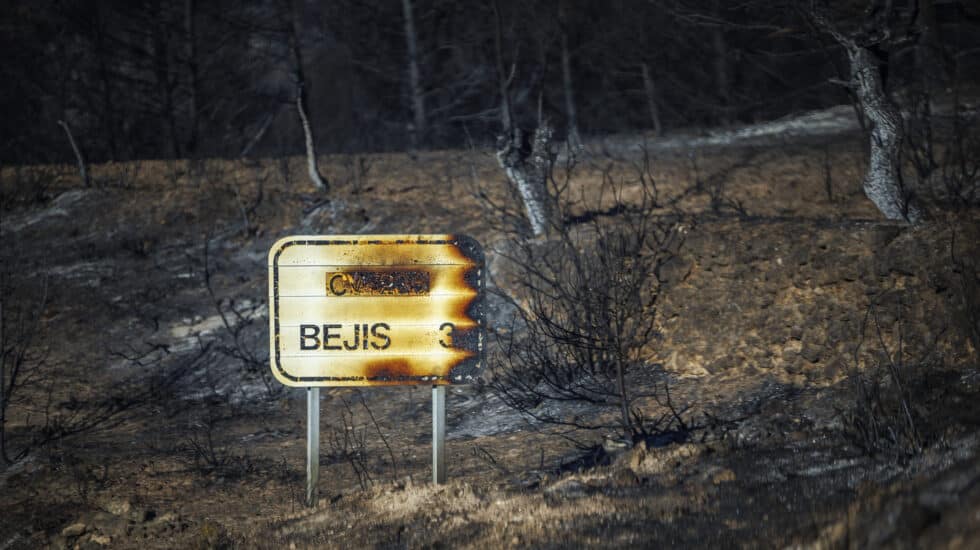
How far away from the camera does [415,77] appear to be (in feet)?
94.9

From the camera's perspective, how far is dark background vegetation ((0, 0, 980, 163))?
28.9 m

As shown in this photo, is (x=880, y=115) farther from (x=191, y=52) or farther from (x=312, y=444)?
(x=191, y=52)

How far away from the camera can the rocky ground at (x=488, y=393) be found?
5020 mm

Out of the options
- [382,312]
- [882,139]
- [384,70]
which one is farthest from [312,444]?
[384,70]

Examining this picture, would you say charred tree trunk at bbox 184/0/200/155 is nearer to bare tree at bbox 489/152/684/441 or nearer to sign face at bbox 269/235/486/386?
bare tree at bbox 489/152/684/441

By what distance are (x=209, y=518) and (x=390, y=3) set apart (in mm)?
25700

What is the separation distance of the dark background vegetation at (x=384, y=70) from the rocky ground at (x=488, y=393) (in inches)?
414

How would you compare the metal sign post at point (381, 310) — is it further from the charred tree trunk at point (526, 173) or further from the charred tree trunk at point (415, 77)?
the charred tree trunk at point (415, 77)

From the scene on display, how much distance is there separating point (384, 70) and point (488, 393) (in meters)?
22.4

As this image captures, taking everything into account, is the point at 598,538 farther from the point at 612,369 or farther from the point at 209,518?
the point at 612,369

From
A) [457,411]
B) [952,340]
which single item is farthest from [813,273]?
[457,411]

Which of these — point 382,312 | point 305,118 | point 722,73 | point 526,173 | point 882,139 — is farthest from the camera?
point 722,73

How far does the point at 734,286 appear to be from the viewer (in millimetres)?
10266

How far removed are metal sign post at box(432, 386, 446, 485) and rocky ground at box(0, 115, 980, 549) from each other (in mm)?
213
